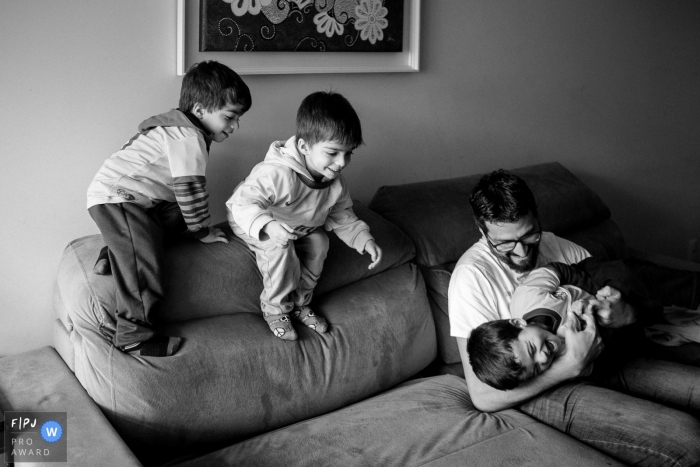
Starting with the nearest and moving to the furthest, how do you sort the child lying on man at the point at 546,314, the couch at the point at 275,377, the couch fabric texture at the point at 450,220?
1. the couch at the point at 275,377
2. the child lying on man at the point at 546,314
3. the couch fabric texture at the point at 450,220

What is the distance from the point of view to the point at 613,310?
208 centimetres

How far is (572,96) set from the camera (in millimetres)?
3504

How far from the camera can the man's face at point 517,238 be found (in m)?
2.09

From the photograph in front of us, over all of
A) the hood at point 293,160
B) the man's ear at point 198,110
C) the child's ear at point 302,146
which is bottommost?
the hood at point 293,160

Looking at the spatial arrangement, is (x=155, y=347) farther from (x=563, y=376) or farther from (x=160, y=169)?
(x=563, y=376)

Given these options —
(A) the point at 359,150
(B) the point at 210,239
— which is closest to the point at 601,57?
(A) the point at 359,150

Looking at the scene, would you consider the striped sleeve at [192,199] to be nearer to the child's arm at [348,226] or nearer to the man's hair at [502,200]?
the child's arm at [348,226]

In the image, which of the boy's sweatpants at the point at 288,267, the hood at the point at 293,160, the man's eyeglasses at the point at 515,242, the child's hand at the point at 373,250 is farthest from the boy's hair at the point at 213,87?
the man's eyeglasses at the point at 515,242

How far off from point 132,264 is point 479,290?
1.03m

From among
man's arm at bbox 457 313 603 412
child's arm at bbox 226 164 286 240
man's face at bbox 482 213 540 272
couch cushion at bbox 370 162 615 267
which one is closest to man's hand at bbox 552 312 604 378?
man's arm at bbox 457 313 603 412

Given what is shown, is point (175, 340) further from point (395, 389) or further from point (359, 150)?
point (359, 150)

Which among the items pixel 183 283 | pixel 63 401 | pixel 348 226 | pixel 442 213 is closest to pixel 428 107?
pixel 442 213

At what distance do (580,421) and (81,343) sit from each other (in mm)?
1414

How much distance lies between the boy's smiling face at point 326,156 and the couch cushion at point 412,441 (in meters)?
0.73
